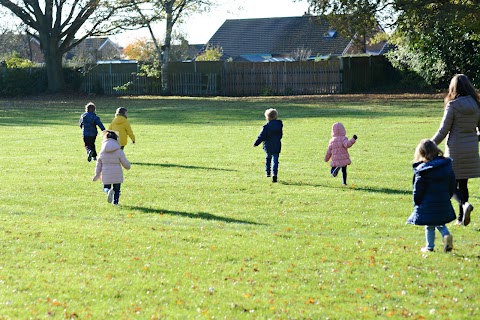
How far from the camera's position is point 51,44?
51375 mm

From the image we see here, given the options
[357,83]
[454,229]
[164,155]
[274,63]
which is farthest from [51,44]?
[454,229]

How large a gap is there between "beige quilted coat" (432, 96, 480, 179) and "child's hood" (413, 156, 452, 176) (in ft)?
4.91

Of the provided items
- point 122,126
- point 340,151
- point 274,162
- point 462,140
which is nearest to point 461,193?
point 462,140

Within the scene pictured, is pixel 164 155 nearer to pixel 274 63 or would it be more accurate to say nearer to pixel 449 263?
pixel 449 263

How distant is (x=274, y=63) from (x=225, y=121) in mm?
19209

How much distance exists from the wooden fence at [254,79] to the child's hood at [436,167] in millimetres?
39008

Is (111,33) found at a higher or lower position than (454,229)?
higher

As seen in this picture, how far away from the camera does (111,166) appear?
12.9m

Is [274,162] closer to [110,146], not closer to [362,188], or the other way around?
[362,188]

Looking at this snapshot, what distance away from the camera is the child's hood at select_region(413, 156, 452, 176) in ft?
29.3

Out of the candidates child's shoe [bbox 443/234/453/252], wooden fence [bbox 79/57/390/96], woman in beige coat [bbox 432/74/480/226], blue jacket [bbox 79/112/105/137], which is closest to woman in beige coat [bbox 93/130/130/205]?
woman in beige coat [bbox 432/74/480/226]

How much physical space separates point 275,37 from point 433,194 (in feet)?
233

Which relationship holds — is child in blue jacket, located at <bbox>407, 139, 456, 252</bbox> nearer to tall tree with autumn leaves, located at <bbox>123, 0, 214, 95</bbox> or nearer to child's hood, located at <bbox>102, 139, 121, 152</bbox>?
child's hood, located at <bbox>102, 139, 121, 152</bbox>

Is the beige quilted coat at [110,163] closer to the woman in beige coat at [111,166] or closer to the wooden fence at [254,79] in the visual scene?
the woman in beige coat at [111,166]
